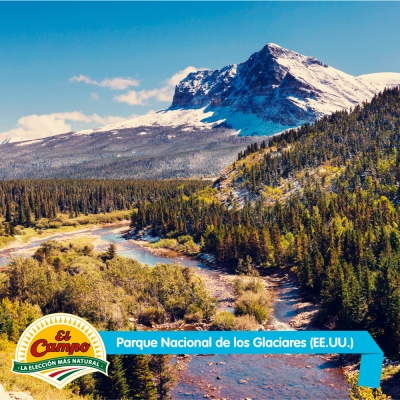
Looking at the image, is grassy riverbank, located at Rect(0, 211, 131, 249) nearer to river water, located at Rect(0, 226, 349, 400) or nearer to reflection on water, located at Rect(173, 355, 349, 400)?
river water, located at Rect(0, 226, 349, 400)

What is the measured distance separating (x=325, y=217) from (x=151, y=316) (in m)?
67.7

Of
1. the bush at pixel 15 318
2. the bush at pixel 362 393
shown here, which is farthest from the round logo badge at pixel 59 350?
the bush at pixel 15 318

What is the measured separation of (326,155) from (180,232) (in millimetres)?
73432

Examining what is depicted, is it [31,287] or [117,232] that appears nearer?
[31,287]

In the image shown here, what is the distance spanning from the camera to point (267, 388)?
3675cm

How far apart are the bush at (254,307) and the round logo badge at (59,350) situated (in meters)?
34.7

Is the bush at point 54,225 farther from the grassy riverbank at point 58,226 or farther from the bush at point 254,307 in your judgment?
the bush at point 254,307

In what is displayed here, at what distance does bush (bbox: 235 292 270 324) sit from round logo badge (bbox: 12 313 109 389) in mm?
34720

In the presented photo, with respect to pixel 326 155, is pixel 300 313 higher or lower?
lower

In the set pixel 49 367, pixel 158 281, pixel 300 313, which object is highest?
pixel 49 367

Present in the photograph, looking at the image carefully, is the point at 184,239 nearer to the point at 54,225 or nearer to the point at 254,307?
the point at 54,225

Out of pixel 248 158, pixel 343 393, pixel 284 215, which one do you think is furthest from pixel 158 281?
pixel 248 158

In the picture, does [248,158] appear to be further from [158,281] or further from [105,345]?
[105,345]

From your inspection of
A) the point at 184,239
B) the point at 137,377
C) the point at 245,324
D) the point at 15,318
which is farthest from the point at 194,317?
the point at 184,239
